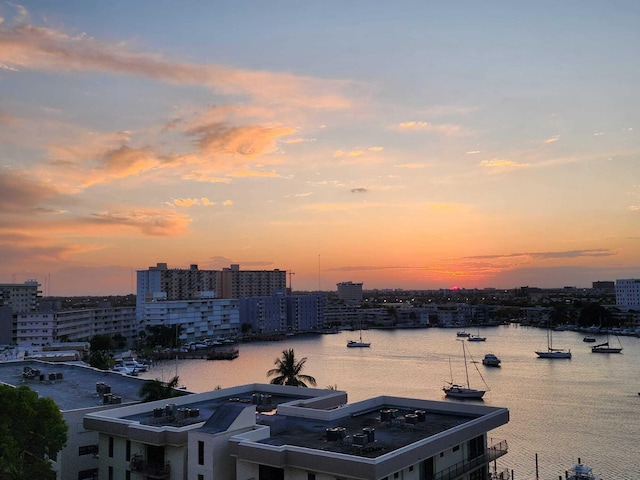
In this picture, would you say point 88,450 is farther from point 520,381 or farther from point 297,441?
point 520,381

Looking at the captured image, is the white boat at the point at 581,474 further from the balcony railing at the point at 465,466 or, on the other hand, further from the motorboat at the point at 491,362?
the motorboat at the point at 491,362

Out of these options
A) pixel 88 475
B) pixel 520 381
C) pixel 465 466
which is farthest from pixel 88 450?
pixel 520 381

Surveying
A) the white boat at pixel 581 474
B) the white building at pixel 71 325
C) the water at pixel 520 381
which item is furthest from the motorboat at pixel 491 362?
the white building at pixel 71 325

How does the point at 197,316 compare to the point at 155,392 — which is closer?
the point at 155,392

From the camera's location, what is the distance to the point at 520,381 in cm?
4075

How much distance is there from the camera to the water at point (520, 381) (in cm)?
2183

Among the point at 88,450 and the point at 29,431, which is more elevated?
the point at 29,431

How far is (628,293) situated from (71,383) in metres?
109

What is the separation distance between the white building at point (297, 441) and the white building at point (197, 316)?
192 feet

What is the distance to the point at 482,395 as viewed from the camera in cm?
3528

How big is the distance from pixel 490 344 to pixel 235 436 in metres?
64.1

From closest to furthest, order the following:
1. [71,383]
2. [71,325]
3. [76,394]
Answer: [76,394]
[71,383]
[71,325]

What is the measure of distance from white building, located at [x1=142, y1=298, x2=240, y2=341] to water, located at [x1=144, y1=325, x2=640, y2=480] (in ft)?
28.6

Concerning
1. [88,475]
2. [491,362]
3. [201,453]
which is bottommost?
[491,362]
